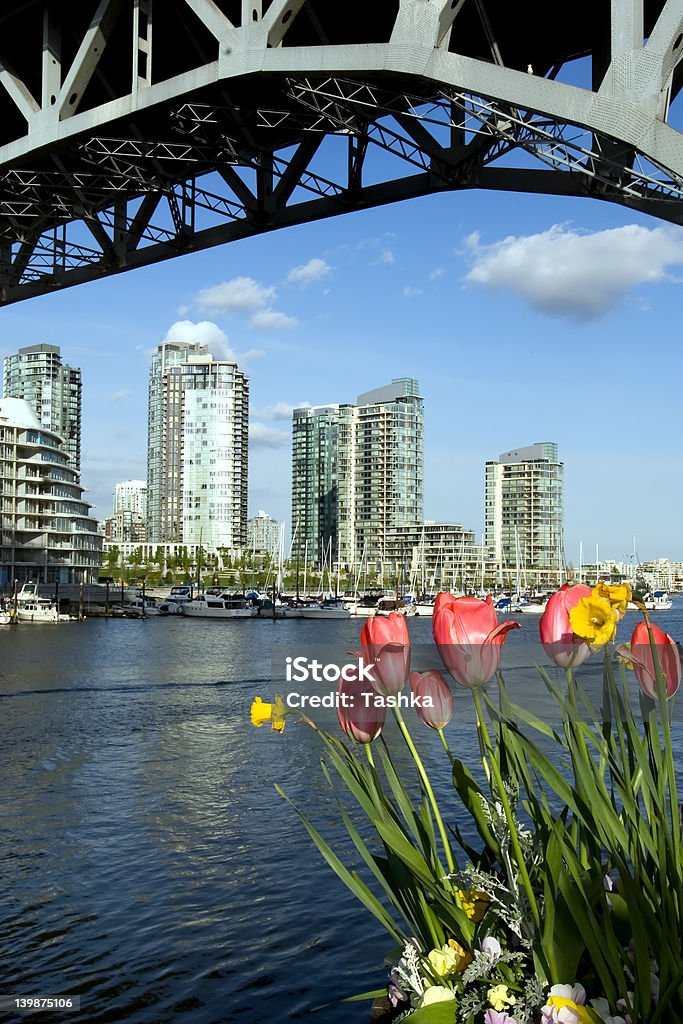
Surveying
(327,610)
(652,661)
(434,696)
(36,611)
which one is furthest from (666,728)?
(327,610)

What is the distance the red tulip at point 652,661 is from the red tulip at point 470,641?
1.14ft

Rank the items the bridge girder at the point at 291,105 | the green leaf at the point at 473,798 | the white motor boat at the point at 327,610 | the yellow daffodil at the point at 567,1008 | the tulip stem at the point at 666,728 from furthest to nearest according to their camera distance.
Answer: the white motor boat at the point at 327,610, the bridge girder at the point at 291,105, the green leaf at the point at 473,798, the yellow daffodil at the point at 567,1008, the tulip stem at the point at 666,728

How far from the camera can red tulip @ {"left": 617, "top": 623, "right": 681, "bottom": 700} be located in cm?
283

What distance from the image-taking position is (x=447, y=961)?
3129 mm

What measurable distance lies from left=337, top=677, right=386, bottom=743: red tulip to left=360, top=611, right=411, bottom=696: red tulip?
0.04m

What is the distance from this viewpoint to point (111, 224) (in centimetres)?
1739

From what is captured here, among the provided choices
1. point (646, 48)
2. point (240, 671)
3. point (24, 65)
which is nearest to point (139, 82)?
point (24, 65)

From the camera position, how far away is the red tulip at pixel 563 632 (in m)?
2.89

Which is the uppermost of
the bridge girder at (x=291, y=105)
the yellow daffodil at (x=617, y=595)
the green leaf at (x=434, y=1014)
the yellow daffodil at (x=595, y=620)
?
the bridge girder at (x=291, y=105)

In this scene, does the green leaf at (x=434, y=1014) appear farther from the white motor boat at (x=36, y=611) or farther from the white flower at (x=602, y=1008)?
the white motor boat at (x=36, y=611)

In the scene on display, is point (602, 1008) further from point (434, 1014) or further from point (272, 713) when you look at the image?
point (272, 713)

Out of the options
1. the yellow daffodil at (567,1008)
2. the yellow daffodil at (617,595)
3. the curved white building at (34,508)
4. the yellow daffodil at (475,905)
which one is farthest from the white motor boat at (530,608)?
the yellow daffodil at (617,595)

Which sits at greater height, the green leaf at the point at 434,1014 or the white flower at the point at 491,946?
the white flower at the point at 491,946

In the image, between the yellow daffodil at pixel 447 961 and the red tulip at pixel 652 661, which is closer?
the red tulip at pixel 652 661
